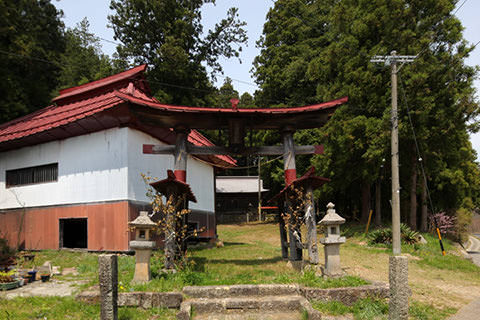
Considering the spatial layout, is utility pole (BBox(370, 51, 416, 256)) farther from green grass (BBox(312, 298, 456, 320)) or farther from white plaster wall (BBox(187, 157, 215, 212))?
white plaster wall (BBox(187, 157, 215, 212))

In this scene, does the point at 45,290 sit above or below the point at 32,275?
below

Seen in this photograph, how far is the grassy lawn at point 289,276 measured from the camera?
6590 mm

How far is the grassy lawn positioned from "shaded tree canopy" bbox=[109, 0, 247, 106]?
60.5ft

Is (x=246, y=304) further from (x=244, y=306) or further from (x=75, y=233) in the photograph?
(x=75, y=233)

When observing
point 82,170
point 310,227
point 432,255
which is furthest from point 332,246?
point 82,170

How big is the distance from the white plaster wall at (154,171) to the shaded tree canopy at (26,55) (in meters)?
10.7

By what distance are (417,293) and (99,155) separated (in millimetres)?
11087

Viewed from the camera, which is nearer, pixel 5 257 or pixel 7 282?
pixel 7 282

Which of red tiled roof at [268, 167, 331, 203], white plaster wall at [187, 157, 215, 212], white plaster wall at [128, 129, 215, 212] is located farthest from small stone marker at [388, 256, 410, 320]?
white plaster wall at [187, 157, 215, 212]

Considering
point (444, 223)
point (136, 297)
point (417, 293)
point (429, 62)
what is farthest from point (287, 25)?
point (136, 297)

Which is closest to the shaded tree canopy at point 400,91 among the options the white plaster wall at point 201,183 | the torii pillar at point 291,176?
the white plaster wall at point 201,183

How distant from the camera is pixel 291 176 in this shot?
9.62 metres

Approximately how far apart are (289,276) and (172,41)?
24591 millimetres

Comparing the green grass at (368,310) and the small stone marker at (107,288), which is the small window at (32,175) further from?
the green grass at (368,310)
